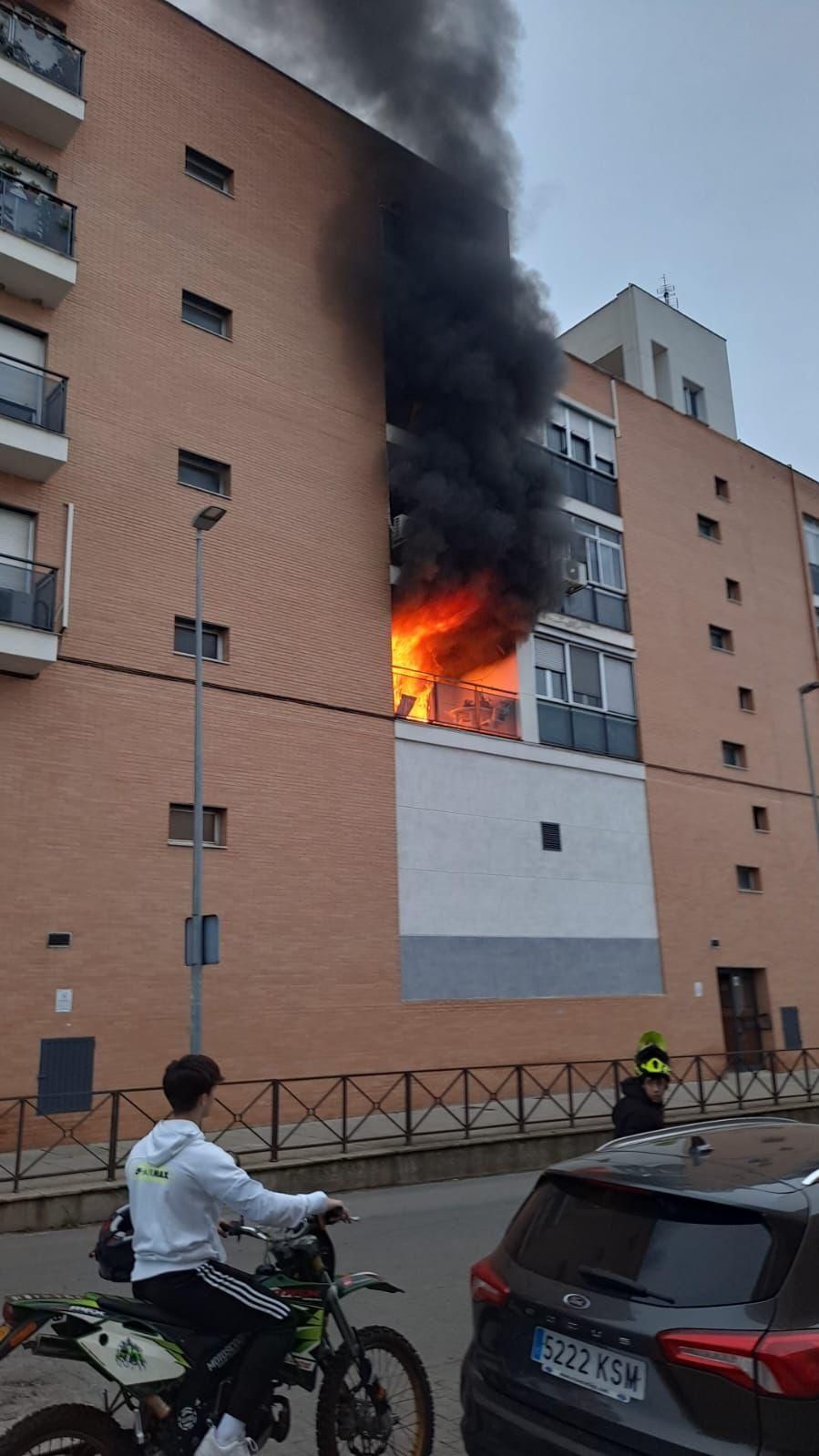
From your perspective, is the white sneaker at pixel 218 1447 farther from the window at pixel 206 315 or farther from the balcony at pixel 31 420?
the window at pixel 206 315

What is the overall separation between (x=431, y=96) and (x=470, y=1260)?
71.2ft

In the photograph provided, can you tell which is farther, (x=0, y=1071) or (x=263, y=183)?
(x=263, y=183)

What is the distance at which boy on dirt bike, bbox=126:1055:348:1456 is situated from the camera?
3320 mm

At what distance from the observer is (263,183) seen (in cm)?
1888

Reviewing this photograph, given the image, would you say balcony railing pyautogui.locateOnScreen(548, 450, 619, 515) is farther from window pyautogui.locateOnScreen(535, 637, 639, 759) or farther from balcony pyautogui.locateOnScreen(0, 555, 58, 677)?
balcony pyautogui.locateOnScreen(0, 555, 58, 677)

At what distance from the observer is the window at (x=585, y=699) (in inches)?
834

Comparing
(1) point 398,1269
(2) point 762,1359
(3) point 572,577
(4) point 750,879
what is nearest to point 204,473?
(3) point 572,577

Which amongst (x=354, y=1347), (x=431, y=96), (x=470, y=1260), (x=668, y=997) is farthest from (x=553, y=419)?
(x=354, y=1347)

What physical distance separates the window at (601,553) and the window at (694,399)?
8263 millimetres

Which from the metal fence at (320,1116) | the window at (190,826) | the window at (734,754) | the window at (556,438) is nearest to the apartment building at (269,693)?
the window at (190,826)

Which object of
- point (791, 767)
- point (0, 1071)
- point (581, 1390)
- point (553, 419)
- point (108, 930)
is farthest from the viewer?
point (791, 767)

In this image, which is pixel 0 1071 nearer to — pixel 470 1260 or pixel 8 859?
pixel 8 859

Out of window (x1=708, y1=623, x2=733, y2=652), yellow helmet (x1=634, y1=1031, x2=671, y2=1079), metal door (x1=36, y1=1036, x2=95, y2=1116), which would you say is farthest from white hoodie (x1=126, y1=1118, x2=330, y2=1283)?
window (x1=708, y1=623, x2=733, y2=652)

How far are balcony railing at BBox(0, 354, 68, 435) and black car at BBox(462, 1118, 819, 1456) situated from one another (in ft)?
44.4
